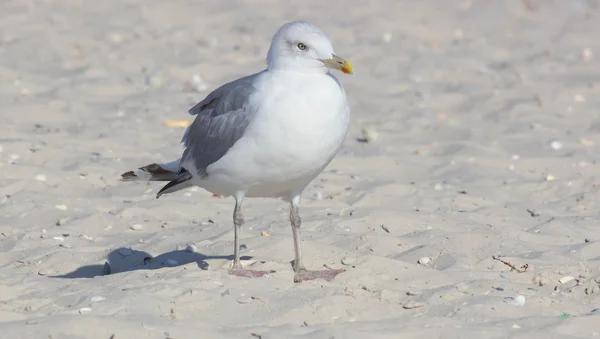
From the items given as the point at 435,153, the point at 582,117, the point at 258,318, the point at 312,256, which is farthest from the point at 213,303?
the point at 582,117

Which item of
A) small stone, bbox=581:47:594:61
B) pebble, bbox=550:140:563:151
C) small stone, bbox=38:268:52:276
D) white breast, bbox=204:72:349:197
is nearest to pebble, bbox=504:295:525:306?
white breast, bbox=204:72:349:197

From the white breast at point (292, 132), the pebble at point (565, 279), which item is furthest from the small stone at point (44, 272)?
the pebble at point (565, 279)

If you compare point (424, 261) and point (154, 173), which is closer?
point (424, 261)

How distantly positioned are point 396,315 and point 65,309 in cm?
146

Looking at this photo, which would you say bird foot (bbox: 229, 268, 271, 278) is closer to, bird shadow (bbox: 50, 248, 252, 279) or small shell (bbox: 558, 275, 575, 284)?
bird shadow (bbox: 50, 248, 252, 279)

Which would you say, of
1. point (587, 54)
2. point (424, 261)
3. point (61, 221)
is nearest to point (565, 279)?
point (424, 261)

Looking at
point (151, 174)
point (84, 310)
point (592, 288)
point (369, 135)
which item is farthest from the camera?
point (369, 135)

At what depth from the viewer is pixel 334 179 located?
7.58 m

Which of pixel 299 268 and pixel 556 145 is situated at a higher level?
pixel 299 268

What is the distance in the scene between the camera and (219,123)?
5434 millimetres

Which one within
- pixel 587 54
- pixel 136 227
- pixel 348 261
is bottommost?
pixel 587 54

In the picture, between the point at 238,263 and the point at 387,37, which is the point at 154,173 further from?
the point at 387,37

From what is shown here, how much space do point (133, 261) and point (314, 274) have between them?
1.25 m

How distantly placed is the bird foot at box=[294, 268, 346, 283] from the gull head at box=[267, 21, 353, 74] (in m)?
1.00
